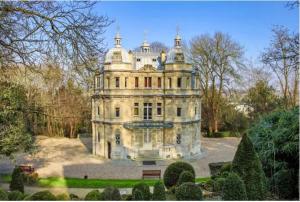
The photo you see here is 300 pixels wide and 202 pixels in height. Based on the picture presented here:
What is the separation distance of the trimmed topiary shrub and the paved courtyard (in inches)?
405

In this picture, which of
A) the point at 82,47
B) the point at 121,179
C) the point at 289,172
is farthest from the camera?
the point at 121,179

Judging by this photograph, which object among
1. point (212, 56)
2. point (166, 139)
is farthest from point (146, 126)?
point (212, 56)

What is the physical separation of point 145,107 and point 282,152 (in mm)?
16142

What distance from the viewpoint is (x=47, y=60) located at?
308 inches

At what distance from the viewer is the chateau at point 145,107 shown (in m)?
25.3

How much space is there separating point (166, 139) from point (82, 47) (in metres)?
18.9

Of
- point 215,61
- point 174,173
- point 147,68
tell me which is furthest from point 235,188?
point 215,61

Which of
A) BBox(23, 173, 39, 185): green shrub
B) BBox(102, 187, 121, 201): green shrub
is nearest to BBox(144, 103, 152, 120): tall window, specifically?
BBox(23, 173, 39, 185): green shrub

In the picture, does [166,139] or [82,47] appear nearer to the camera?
[82,47]

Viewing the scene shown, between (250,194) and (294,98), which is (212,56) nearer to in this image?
(294,98)

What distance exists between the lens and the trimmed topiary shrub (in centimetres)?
907

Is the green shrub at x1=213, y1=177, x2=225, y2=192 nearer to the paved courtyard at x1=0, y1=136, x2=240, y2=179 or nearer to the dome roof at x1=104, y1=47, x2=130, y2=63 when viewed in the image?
the paved courtyard at x1=0, y1=136, x2=240, y2=179

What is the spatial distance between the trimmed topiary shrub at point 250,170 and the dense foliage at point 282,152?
0.88m

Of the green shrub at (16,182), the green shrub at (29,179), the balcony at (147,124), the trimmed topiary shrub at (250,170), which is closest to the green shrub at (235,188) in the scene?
the trimmed topiary shrub at (250,170)
